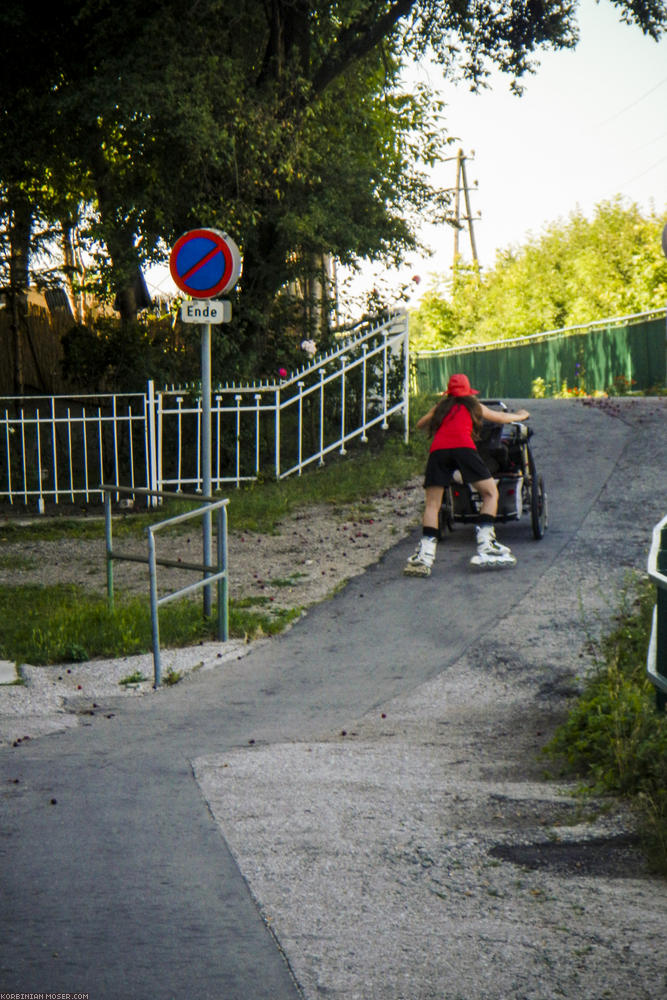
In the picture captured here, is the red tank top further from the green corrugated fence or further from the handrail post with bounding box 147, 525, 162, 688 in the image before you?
the green corrugated fence

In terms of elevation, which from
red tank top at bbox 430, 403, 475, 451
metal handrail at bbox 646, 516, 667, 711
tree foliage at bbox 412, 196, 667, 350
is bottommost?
metal handrail at bbox 646, 516, 667, 711

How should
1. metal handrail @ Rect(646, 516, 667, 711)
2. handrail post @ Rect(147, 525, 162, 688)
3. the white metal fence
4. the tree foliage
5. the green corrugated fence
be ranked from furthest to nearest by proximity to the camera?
the tree foliage < the green corrugated fence < the white metal fence < handrail post @ Rect(147, 525, 162, 688) < metal handrail @ Rect(646, 516, 667, 711)

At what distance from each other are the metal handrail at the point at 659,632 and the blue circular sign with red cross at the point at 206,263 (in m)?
4.46

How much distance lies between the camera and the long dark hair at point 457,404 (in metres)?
10.7

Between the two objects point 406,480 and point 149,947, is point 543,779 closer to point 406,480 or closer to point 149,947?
point 149,947

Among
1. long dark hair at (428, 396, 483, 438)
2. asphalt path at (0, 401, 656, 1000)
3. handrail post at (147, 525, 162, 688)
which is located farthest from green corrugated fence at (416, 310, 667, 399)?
handrail post at (147, 525, 162, 688)

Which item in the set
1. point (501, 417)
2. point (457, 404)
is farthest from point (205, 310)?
point (501, 417)

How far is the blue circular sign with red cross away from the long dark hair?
2.56 metres

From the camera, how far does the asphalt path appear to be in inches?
139

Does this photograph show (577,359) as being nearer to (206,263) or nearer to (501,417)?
(501,417)

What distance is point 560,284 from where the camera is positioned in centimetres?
4634

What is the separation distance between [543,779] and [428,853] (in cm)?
133

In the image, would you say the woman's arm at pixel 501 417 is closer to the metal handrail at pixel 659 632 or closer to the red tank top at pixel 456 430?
the red tank top at pixel 456 430

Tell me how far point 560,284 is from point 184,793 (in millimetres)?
43173
